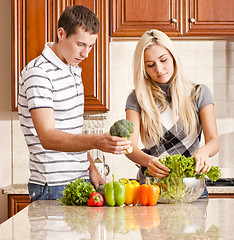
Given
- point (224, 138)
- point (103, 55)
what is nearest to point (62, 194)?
point (103, 55)

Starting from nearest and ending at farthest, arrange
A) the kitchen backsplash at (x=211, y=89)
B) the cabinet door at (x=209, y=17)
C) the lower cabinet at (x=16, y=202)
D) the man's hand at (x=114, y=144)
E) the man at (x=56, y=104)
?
the man's hand at (x=114, y=144) < the man at (x=56, y=104) < the lower cabinet at (x=16, y=202) < the cabinet door at (x=209, y=17) < the kitchen backsplash at (x=211, y=89)

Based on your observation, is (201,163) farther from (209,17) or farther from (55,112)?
(209,17)

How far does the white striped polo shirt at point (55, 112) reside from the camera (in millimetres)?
2033

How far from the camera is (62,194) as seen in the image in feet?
6.85

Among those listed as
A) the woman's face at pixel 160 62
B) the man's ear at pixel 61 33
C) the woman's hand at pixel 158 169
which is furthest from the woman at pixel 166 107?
the man's ear at pixel 61 33

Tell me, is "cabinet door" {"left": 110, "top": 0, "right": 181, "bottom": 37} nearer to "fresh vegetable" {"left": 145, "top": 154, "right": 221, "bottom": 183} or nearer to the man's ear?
the man's ear

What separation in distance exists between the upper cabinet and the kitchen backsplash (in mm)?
319

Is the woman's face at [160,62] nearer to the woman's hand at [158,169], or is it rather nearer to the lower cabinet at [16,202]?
the woman's hand at [158,169]

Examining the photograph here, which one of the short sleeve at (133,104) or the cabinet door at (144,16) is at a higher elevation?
the cabinet door at (144,16)

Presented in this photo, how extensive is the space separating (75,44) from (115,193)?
2.41 feet

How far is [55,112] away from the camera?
2.09m

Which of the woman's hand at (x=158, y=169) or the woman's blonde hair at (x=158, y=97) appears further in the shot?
the woman's blonde hair at (x=158, y=97)

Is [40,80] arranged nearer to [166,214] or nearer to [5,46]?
[166,214]

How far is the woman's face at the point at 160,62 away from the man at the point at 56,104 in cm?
34
